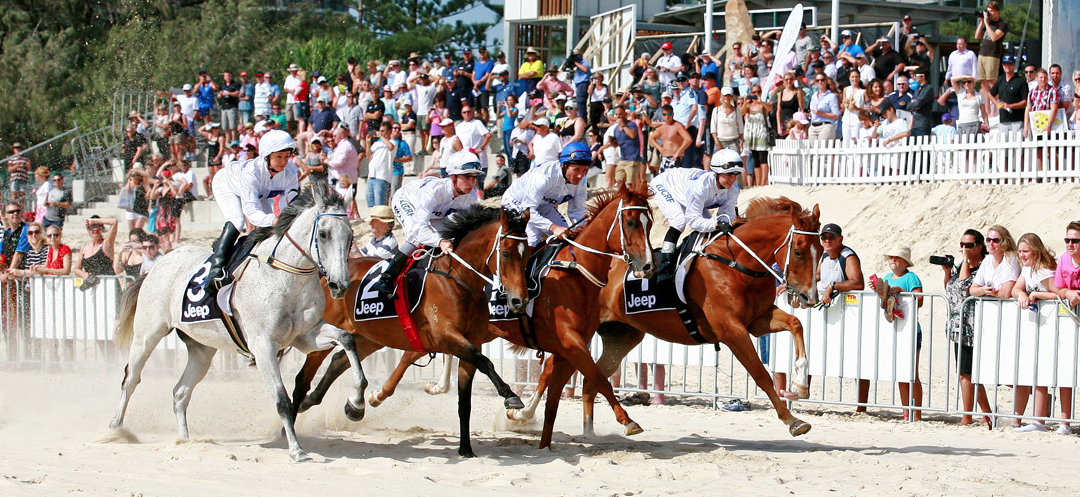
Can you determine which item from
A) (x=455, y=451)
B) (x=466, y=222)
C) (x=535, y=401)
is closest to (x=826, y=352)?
(x=535, y=401)

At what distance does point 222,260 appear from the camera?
9.65 metres

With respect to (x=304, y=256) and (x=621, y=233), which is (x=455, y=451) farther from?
(x=621, y=233)

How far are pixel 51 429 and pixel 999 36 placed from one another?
15.1 m

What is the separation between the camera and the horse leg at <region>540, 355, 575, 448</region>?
989cm

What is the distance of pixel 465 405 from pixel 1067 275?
5010mm

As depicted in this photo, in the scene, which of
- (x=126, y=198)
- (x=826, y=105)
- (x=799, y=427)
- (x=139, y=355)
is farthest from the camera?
(x=126, y=198)

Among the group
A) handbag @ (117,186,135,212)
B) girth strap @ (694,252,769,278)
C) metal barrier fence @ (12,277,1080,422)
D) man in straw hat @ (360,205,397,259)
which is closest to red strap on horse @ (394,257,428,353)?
girth strap @ (694,252,769,278)

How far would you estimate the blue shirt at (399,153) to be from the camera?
2192cm

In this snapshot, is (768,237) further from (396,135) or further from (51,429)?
(396,135)

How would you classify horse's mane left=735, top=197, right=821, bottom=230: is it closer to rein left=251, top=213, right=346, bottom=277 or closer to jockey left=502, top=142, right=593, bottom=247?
jockey left=502, top=142, right=593, bottom=247

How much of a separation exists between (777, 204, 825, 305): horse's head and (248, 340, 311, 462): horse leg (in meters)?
3.91

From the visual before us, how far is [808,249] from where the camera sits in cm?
984

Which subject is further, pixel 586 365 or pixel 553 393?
pixel 553 393

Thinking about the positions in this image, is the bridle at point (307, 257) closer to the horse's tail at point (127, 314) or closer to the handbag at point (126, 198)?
the horse's tail at point (127, 314)
